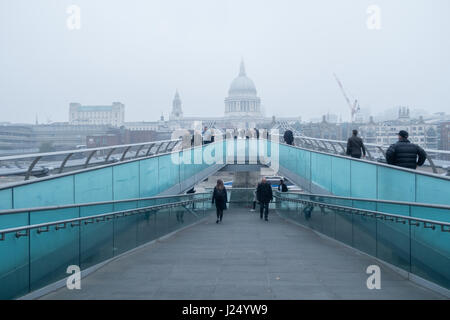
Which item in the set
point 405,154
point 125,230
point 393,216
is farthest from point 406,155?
point 125,230

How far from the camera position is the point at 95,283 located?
6.88 metres

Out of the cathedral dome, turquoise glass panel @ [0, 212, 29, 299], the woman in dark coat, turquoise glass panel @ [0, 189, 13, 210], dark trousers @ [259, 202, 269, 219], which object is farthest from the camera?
the cathedral dome

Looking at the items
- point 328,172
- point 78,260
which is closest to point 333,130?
point 328,172

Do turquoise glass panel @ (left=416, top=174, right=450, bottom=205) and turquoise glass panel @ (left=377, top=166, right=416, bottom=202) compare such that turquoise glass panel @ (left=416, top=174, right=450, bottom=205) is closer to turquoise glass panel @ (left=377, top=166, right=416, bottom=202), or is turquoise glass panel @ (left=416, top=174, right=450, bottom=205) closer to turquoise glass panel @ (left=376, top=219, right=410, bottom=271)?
turquoise glass panel @ (left=377, top=166, right=416, bottom=202)

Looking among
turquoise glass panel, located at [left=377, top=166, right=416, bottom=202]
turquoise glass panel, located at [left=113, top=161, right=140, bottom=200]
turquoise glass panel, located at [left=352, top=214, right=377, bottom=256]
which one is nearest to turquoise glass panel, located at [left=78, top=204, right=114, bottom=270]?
turquoise glass panel, located at [left=113, top=161, right=140, bottom=200]

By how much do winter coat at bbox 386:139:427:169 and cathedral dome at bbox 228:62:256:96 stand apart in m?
168

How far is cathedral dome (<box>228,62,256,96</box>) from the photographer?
586 feet

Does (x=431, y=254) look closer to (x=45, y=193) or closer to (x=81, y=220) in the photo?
(x=81, y=220)

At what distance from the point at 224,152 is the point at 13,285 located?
74.6ft

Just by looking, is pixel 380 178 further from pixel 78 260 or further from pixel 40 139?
pixel 40 139

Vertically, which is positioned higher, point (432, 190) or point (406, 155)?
point (406, 155)

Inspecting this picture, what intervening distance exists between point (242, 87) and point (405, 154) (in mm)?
175057

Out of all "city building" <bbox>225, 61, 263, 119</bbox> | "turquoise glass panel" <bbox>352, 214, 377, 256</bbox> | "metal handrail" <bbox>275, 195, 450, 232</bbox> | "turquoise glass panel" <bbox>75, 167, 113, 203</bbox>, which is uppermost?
"city building" <bbox>225, 61, 263, 119</bbox>

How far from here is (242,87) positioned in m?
183
